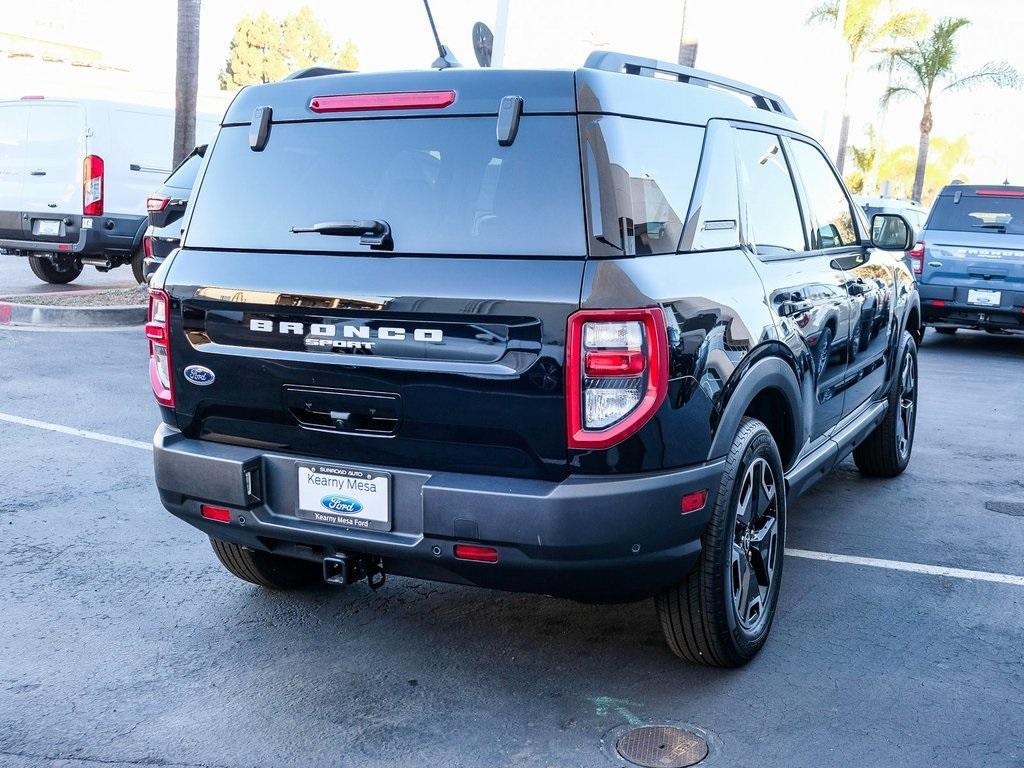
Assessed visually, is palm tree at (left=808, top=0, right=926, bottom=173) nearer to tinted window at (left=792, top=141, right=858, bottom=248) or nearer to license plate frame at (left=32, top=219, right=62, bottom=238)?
license plate frame at (left=32, top=219, right=62, bottom=238)

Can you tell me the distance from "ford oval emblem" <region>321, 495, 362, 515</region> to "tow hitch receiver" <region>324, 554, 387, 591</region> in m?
0.16

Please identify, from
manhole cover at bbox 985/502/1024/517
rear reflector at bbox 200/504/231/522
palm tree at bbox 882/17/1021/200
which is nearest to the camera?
rear reflector at bbox 200/504/231/522

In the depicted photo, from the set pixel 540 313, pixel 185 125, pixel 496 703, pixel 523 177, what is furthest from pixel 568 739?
pixel 185 125

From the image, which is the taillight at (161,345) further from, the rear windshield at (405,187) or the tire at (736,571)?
the tire at (736,571)

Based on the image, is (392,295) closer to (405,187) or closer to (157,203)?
(405,187)

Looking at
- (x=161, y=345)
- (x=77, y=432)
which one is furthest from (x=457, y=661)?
(x=77, y=432)

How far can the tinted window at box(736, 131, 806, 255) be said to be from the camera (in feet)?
12.9

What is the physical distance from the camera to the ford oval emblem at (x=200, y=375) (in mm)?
3430

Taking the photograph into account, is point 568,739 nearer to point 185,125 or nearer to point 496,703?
point 496,703

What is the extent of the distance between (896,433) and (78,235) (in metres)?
9.85

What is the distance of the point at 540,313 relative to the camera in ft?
9.64

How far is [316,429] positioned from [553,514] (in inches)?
31.3

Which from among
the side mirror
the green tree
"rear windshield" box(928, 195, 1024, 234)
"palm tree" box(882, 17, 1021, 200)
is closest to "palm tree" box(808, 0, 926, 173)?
"palm tree" box(882, 17, 1021, 200)

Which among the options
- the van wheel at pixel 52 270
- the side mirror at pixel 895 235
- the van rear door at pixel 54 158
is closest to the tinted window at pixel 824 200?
the side mirror at pixel 895 235
